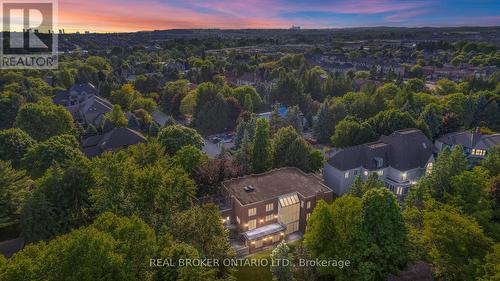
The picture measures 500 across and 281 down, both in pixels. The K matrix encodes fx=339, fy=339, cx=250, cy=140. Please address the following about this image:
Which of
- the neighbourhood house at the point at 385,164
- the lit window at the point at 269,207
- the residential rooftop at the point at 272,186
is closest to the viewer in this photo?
the lit window at the point at 269,207

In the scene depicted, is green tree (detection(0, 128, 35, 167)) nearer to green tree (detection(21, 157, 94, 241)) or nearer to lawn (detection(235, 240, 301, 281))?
green tree (detection(21, 157, 94, 241))

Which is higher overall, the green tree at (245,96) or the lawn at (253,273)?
the green tree at (245,96)

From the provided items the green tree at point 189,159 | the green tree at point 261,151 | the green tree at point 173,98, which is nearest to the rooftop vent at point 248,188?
the green tree at point 189,159

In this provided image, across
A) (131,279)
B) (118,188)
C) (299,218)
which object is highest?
(118,188)

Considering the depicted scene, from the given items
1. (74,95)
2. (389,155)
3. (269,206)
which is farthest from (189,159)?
(74,95)

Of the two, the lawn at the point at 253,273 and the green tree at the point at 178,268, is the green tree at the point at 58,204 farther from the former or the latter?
the lawn at the point at 253,273

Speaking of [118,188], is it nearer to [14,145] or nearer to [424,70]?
[14,145]

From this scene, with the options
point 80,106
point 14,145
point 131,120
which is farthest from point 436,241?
point 80,106
